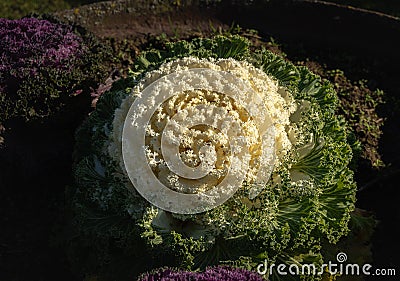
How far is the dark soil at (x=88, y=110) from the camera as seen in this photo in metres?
4.34

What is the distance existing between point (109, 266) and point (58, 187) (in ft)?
3.80

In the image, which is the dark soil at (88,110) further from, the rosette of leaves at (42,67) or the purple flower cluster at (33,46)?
the purple flower cluster at (33,46)

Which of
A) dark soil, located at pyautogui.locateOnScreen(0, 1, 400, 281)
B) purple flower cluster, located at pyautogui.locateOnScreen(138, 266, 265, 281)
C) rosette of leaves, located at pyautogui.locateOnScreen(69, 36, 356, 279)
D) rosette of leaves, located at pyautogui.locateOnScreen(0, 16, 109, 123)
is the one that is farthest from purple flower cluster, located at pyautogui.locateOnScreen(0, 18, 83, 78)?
purple flower cluster, located at pyautogui.locateOnScreen(138, 266, 265, 281)

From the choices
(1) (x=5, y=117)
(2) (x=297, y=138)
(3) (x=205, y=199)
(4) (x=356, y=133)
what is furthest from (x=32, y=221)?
(4) (x=356, y=133)

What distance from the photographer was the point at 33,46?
14.8 ft

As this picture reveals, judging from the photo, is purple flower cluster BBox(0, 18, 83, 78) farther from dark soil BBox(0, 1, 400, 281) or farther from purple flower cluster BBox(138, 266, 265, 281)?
purple flower cluster BBox(138, 266, 265, 281)

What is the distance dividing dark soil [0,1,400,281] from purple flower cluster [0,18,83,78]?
15.4 inches

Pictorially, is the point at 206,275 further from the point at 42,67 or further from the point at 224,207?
the point at 42,67

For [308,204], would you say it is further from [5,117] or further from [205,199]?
[5,117]

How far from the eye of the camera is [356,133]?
15.8ft

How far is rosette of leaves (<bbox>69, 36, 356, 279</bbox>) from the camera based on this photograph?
11.3 ft

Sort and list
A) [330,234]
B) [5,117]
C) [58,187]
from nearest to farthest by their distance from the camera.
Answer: [330,234] → [5,117] → [58,187]

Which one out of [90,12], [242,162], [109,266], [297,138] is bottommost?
[109,266]

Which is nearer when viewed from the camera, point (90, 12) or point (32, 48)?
point (32, 48)
